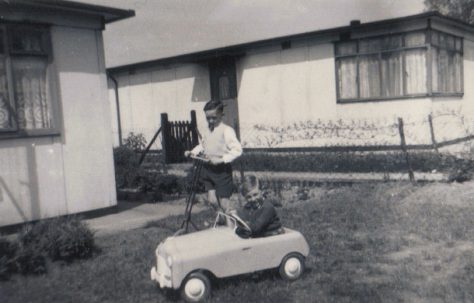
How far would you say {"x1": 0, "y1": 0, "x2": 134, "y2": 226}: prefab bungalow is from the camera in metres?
7.71

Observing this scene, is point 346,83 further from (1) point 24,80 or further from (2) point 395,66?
(1) point 24,80

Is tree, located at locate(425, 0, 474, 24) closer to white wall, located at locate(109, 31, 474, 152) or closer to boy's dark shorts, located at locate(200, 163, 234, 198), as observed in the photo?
white wall, located at locate(109, 31, 474, 152)


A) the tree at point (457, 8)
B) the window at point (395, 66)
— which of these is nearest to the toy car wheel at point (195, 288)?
the window at point (395, 66)

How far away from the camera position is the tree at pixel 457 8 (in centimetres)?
2942

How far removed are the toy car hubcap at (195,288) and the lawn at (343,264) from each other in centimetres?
17

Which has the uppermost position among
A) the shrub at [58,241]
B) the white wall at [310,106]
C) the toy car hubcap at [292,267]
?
the white wall at [310,106]

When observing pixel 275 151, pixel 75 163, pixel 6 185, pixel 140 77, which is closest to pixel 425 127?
pixel 275 151

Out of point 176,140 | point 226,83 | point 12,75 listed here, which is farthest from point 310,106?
point 12,75

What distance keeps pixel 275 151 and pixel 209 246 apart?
38.6 feet

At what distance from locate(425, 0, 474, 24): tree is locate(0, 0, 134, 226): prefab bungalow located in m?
25.4

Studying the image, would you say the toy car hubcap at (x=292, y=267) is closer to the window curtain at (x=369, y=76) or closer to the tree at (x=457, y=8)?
the window curtain at (x=369, y=76)

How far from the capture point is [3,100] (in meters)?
7.71

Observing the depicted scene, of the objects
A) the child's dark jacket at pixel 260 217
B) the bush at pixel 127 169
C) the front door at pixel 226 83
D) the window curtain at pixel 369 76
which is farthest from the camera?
the front door at pixel 226 83

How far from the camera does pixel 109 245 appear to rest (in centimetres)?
680
